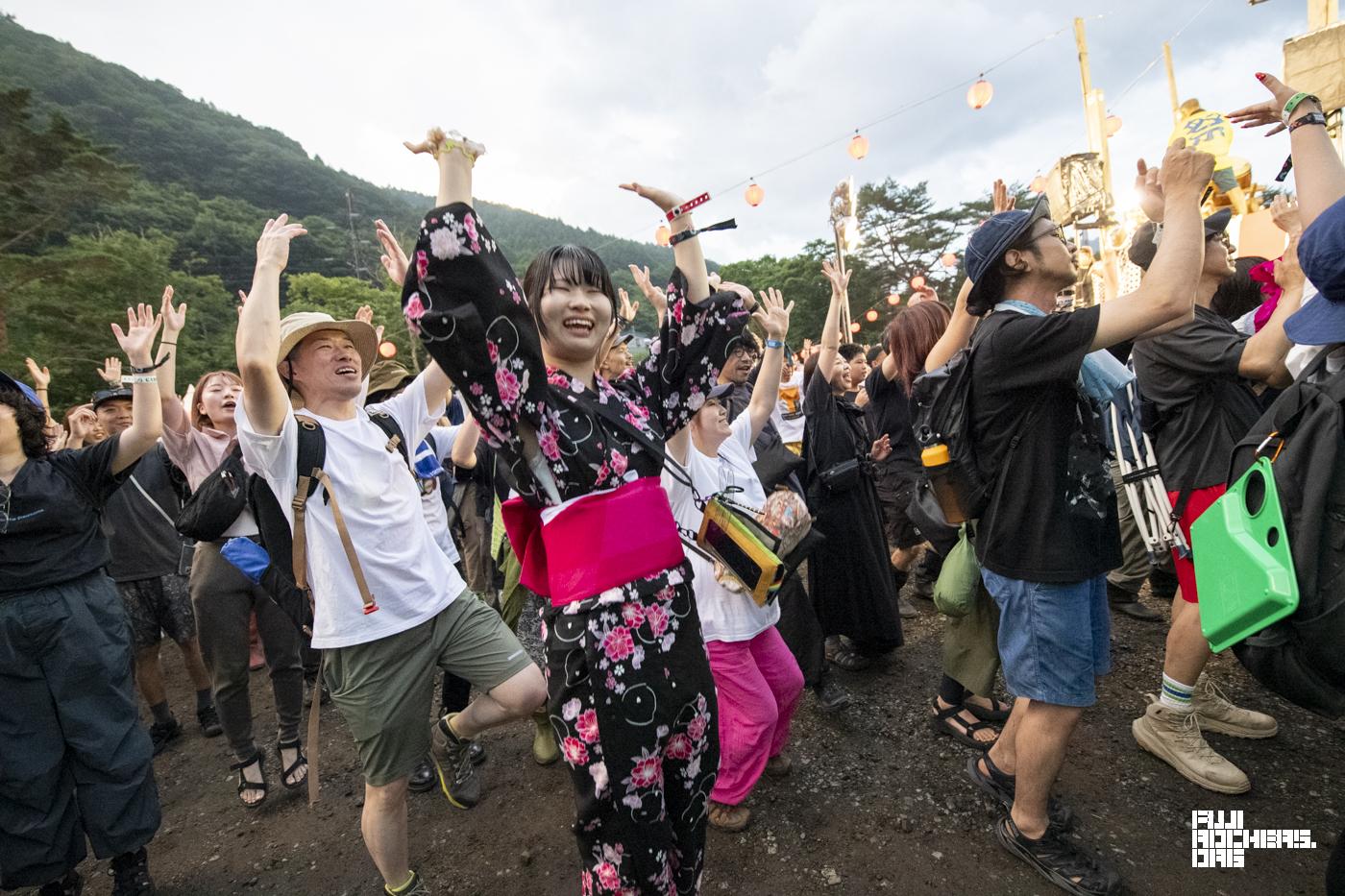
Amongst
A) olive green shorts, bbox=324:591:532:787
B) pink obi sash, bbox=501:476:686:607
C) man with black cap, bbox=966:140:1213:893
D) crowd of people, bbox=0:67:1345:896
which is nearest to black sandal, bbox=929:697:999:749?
crowd of people, bbox=0:67:1345:896

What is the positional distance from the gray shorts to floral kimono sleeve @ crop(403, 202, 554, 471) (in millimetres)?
3846

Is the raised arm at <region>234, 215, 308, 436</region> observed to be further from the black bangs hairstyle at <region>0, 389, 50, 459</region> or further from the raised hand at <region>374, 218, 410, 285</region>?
the black bangs hairstyle at <region>0, 389, 50, 459</region>

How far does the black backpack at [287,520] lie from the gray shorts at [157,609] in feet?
6.55

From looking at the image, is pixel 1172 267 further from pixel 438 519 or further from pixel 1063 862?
pixel 438 519

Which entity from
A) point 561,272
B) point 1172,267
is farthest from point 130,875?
point 1172,267

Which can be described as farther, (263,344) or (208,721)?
(208,721)

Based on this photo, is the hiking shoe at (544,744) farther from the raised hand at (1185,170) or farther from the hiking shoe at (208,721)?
the raised hand at (1185,170)

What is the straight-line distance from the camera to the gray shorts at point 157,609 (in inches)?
156

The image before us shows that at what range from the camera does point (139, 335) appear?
2.58 meters

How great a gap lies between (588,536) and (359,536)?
1211 millimetres

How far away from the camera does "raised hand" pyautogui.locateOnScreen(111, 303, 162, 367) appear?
2523mm

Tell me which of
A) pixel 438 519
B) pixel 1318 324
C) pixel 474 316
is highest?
pixel 474 316

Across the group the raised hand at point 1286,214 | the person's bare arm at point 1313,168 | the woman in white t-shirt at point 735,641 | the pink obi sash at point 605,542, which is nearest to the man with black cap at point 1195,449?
the raised hand at point 1286,214

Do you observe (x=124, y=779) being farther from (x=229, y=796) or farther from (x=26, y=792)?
(x=229, y=796)
